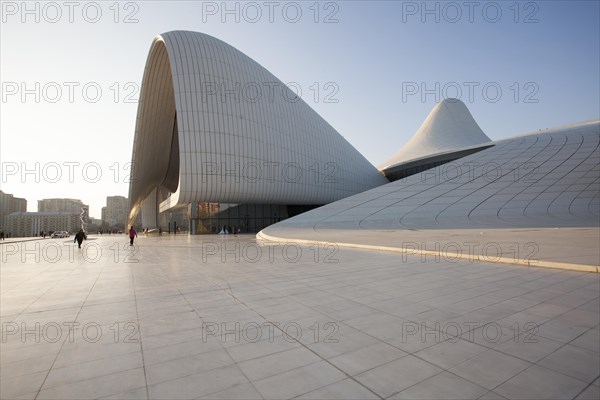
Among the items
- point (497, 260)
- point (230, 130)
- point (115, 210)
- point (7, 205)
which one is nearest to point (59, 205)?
point (115, 210)

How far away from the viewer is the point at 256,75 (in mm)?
31094

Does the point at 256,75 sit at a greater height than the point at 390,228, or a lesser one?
greater

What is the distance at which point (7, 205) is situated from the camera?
76250 millimetres

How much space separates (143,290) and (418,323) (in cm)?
472

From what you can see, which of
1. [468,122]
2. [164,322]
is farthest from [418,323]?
[468,122]

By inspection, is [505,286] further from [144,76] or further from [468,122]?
[468,122]

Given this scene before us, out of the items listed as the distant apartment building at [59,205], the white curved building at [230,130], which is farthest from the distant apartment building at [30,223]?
the white curved building at [230,130]

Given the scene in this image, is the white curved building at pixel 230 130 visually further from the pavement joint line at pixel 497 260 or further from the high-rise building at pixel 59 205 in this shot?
the high-rise building at pixel 59 205

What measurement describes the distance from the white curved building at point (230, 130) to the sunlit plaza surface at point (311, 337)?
21.3 meters

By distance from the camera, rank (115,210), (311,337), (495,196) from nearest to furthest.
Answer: (311,337)
(495,196)
(115,210)

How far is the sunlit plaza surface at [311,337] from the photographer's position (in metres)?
2.56

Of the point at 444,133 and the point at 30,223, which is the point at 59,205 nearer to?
the point at 30,223

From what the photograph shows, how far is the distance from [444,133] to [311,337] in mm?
52562

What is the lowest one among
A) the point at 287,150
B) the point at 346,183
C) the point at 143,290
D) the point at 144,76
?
the point at 143,290
